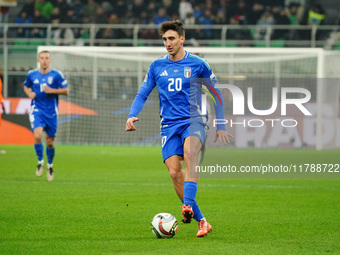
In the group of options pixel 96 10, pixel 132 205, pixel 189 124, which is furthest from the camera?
pixel 96 10

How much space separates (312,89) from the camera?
23.7m

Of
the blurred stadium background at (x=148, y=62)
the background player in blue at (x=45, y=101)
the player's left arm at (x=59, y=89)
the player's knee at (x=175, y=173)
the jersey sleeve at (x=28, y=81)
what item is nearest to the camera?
the player's knee at (x=175, y=173)

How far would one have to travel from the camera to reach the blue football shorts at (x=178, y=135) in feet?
23.7

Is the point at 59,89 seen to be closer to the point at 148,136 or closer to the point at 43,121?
the point at 43,121

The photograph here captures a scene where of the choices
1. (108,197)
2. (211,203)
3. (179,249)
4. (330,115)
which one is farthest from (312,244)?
(330,115)

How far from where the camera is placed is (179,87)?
7.34m

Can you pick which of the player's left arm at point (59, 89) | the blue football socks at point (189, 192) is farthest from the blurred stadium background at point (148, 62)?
the blue football socks at point (189, 192)

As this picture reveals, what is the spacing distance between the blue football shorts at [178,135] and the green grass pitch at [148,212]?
0.88 m

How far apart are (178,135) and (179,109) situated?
0.27 m

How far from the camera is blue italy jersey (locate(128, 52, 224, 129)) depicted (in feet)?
24.1

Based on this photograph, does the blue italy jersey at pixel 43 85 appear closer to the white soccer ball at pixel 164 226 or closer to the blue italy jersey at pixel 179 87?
the blue italy jersey at pixel 179 87

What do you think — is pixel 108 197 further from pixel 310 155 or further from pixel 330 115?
pixel 330 115

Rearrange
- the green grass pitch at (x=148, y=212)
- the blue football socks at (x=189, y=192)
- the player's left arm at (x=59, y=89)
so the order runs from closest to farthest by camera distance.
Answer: the green grass pitch at (x=148, y=212)
the blue football socks at (x=189, y=192)
the player's left arm at (x=59, y=89)

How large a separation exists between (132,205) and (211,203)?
1220 mm
